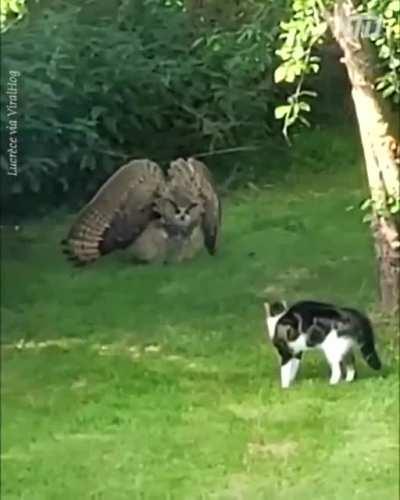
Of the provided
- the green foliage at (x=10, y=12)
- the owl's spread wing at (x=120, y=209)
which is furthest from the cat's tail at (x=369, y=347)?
the green foliage at (x=10, y=12)

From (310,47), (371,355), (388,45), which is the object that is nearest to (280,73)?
(310,47)

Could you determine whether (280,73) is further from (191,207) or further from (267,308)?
(267,308)

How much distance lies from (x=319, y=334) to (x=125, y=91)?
49 centimetres

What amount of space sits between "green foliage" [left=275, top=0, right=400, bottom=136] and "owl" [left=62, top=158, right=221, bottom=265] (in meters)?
0.18

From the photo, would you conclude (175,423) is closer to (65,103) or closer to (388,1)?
(65,103)

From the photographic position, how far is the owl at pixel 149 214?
2555 mm

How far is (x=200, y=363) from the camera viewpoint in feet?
8.63

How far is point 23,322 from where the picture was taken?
272 cm

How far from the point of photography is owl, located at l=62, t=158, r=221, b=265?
8.38 feet

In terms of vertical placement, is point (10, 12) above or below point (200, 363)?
above

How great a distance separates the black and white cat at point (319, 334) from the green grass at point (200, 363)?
0.07ft

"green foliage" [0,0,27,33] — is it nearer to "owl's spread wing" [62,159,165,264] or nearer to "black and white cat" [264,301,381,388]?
"owl's spread wing" [62,159,165,264]

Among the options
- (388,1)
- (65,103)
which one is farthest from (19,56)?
(388,1)

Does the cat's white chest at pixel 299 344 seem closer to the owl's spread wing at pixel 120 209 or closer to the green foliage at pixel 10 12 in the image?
the owl's spread wing at pixel 120 209
